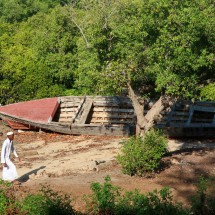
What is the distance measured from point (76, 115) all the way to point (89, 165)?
6813 mm

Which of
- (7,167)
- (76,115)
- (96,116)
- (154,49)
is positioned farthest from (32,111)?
(154,49)

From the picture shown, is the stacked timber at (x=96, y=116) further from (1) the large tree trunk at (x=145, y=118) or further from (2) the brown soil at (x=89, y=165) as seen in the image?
(1) the large tree trunk at (x=145, y=118)

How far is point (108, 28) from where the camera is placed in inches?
545

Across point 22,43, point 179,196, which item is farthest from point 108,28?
point 22,43

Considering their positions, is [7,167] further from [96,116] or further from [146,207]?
[96,116]

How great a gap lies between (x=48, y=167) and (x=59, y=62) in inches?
618

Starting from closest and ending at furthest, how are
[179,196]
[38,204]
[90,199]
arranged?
[38,204], [90,199], [179,196]

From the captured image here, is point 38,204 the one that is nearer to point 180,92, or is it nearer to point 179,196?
point 179,196

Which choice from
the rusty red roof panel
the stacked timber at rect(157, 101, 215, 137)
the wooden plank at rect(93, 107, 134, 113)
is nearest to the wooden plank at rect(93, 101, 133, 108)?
the wooden plank at rect(93, 107, 134, 113)

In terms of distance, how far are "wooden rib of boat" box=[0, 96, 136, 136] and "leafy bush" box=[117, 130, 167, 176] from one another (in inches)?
249

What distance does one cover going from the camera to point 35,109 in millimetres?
21703

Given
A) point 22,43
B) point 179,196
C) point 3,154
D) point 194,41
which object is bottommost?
point 179,196

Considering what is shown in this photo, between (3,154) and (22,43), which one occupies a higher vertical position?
(22,43)

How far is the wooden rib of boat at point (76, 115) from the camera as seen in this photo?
19984 mm
